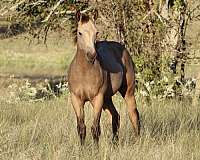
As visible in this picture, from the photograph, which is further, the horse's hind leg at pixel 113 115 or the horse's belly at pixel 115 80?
the horse's hind leg at pixel 113 115

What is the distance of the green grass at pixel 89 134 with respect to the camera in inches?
262

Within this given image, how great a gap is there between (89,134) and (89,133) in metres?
0.08

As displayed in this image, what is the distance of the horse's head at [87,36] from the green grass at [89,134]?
1.11 m

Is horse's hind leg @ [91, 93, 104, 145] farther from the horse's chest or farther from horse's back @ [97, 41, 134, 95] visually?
horse's back @ [97, 41, 134, 95]

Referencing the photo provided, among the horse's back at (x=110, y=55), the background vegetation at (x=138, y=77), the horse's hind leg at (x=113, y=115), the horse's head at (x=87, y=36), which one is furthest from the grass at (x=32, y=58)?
the horse's head at (x=87, y=36)

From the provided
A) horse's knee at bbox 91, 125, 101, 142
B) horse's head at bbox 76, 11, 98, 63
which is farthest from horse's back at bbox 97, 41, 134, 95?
horse's head at bbox 76, 11, 98, 63

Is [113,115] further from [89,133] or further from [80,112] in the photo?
[80,112]

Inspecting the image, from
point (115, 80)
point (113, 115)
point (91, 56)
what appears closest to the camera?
point (91, 56)

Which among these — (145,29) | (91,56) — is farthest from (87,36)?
(145,29)

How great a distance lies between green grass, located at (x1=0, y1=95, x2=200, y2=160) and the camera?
666 cm

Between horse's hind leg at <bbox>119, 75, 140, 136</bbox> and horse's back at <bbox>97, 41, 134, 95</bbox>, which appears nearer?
horse's back at <bbox>97, 41, 134, 95</bbox>

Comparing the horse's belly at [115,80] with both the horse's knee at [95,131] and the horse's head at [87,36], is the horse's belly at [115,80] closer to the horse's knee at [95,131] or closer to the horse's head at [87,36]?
the horse's knee at [95,131]

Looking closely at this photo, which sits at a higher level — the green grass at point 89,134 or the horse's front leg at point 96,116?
the horse's front leg at point 96,116

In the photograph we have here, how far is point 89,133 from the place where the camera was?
8.34 meters
